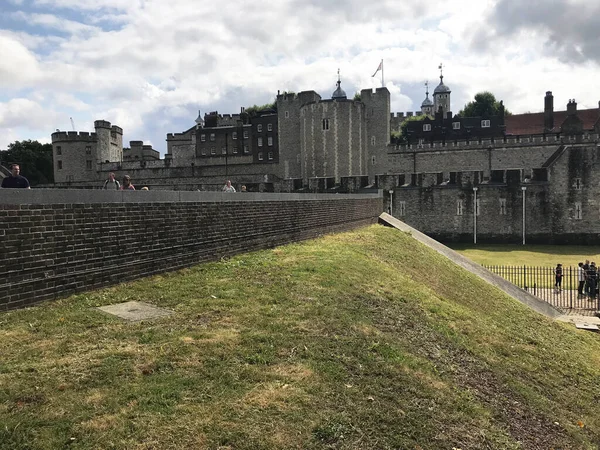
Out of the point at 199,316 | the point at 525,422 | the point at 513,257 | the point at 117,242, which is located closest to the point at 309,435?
the point at 199,316

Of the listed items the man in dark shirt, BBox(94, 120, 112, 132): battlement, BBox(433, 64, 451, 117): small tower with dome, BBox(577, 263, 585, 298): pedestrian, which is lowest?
BBox(577, 263, 585, 298): pedestrian

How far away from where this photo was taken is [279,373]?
15.3 feet

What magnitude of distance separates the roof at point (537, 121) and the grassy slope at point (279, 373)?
51.3 metres

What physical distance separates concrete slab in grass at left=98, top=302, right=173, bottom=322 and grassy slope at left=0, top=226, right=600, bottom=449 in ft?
0.66

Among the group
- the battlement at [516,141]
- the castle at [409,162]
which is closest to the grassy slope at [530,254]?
the castle at [409,162]

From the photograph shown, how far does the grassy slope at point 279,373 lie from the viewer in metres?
3.63

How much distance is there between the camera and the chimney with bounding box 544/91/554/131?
52344 mm

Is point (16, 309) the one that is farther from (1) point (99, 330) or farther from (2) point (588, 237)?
(2) point (588, 237)

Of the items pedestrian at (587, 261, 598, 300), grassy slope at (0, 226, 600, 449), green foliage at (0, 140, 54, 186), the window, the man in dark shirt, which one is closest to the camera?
grassy slope at (0, 226, 600, 449)

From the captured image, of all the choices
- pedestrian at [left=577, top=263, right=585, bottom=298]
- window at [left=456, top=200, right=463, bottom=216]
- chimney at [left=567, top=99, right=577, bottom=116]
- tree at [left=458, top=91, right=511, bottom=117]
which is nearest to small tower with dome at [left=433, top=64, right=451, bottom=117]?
tree at [left=458, top=91, right=511, bottom=117]

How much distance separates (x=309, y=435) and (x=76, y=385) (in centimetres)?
199

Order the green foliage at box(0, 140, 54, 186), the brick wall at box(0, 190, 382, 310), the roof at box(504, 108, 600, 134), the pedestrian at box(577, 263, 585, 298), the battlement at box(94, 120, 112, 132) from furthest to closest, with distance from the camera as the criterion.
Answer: the green foliage at box(0, 140, 54, 186), the battlement at box(94, 120, 112, 132), the roof at box(504, 108, 600, 134), the pedestrian at box(577, 263, 585, 298), the brick wall at box(0, 190, 382, 310)

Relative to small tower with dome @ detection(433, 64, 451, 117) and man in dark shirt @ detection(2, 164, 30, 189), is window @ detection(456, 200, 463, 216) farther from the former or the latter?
small tower with dome @ detection(433, 64, 451, 117)

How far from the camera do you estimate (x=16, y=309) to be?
5410 mm
